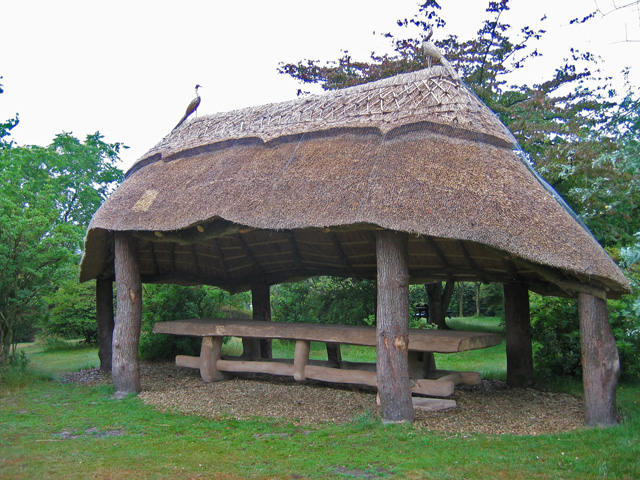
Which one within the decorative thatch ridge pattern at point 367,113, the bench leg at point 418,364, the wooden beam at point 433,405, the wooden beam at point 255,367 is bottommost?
the wooden beam at point 433,405

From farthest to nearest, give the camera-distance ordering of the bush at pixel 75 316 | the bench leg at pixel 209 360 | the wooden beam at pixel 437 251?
1. the bush at pixel 75 316
2. the bench leg at pixel 209 360
3. the wooden beam at pixel 437 251

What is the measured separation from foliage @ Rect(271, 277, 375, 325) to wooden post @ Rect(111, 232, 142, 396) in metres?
8.09

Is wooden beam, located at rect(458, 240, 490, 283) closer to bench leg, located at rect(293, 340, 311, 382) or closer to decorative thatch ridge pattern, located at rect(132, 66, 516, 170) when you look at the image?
decorative thatch ridge pattern, located at rect(132, 66, 516, 170)

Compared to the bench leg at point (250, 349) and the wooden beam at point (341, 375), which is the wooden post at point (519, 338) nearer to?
the wooden beam at point (341, 375)

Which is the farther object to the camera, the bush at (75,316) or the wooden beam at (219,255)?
the bush at (75,316)

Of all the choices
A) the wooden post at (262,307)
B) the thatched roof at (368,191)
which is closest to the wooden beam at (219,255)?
the wooden post at (262,307)

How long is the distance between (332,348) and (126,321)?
345cm

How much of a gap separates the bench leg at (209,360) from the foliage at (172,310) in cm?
352

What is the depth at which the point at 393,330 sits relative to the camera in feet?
21.4

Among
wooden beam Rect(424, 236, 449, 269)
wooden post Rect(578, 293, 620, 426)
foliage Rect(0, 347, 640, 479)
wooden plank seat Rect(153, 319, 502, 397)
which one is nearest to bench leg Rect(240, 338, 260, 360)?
wooden plank seat Rect(153, 319, 502, 397)

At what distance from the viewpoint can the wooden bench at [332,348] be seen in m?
7.43

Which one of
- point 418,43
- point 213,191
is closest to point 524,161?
point 213,191

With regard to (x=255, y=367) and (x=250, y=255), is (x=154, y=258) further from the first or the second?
(x=255, y=367)

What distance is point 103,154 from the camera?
73.8 ft
